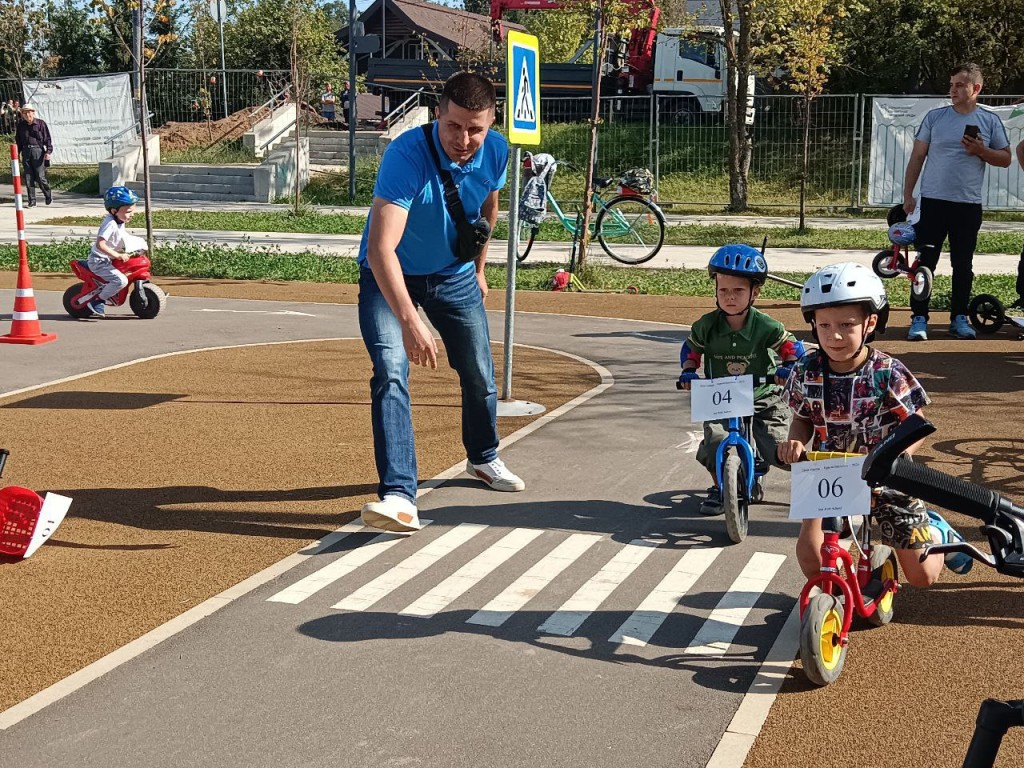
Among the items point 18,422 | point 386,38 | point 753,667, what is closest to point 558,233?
point 18,422

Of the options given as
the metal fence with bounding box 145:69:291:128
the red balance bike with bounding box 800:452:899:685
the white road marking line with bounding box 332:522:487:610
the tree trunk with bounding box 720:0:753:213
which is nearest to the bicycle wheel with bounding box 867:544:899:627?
the red balance bike with bounding box 800:452:899:685

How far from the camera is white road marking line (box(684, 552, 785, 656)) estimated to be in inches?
178

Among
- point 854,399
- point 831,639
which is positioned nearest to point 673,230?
point 854,399

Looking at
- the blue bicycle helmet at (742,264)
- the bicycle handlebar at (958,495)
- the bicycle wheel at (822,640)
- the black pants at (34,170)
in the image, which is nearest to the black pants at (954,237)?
the blue bicycle helmet at (742,264)

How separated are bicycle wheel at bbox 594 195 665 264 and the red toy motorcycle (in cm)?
666

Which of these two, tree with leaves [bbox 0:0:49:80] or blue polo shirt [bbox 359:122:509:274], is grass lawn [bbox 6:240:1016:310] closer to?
blue polo shirt [bbox 359:122:509:274]

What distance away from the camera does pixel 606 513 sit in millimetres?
6266

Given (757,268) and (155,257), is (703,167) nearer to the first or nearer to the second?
(155,257)

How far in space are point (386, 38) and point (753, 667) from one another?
5772 centimetres

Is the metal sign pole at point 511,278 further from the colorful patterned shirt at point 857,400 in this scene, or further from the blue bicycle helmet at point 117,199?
the blue bicycle helmet at point 117,199

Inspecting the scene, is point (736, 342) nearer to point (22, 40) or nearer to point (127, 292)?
point (127, 292)

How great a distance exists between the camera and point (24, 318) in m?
11.6

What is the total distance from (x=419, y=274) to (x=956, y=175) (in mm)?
6816

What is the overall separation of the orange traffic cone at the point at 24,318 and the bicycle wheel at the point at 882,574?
349 inches
